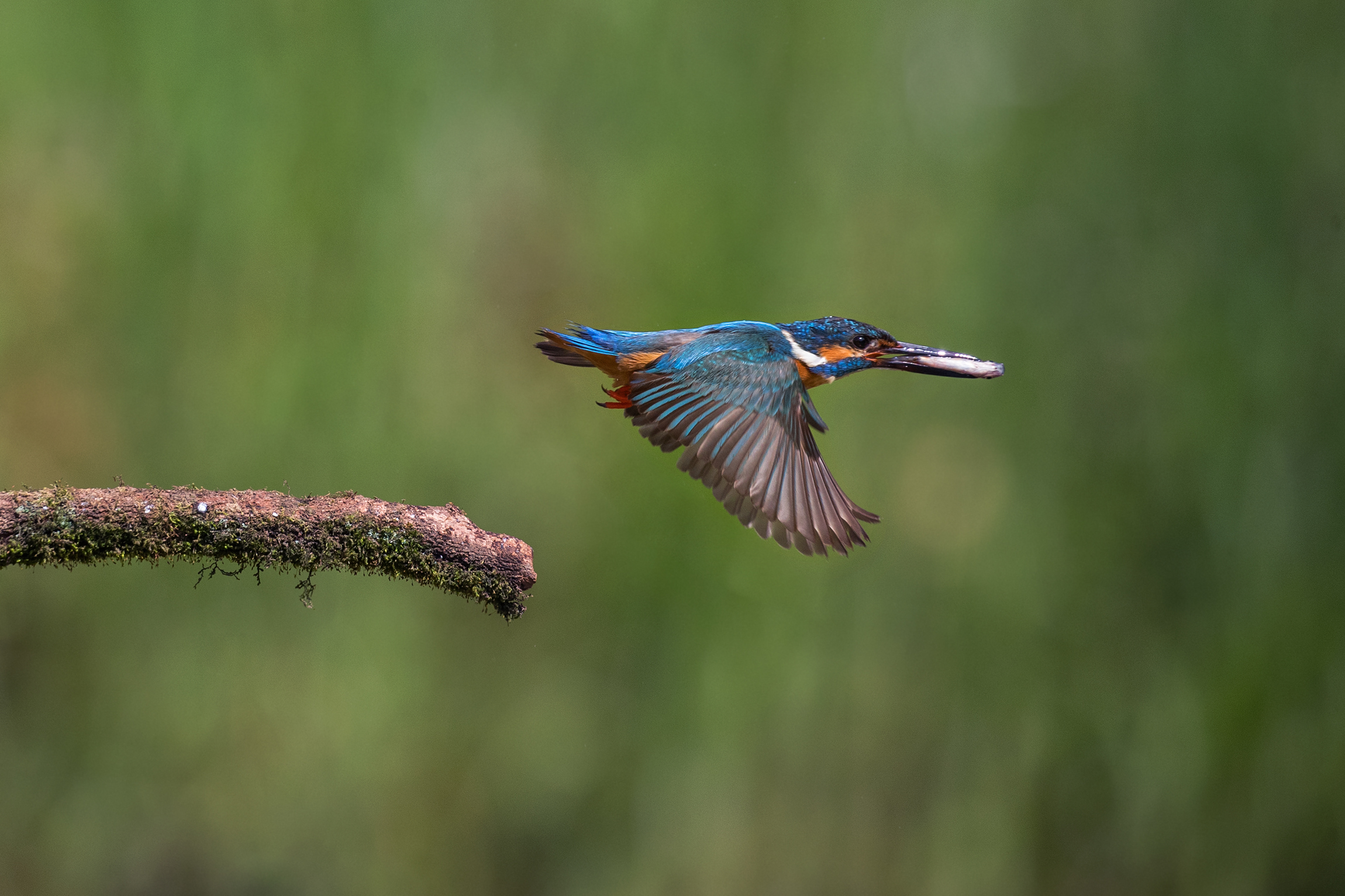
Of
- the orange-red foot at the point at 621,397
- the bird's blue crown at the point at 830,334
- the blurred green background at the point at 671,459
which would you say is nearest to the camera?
the orange-red foot at the point at 621,397

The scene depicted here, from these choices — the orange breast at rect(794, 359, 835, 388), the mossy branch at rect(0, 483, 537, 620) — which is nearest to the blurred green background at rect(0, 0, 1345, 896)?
the orange breast at rect(794, 359, 835, 388)

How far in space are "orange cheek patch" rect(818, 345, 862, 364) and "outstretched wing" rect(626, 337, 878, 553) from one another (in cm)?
10

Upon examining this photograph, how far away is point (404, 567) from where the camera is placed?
121cm

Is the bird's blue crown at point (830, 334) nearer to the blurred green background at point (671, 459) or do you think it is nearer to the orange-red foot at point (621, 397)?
the orange-red foot at point (621, 397)

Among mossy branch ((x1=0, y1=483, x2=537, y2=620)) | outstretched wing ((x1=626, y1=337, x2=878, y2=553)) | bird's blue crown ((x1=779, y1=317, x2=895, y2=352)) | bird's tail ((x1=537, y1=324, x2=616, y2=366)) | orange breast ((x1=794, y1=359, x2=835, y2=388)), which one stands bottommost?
mossy branch ((x1=0, y1=483, x2=537, y2=620))

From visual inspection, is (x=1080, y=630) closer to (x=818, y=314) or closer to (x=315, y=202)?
(x=818, y=314)

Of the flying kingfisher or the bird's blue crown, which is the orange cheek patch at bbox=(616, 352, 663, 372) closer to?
the flying kingfisher

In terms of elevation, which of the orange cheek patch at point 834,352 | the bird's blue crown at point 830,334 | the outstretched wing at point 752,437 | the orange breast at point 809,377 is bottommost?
the outstretched wing at point 752,437

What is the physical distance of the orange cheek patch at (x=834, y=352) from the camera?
1.91 meters

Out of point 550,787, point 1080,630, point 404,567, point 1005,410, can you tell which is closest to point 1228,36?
point 1005,410

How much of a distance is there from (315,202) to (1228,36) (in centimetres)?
235

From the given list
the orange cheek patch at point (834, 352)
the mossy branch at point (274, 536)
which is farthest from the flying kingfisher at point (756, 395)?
the mossy branch at point (274, 536)

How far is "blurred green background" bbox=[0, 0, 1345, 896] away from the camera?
8.22 ft

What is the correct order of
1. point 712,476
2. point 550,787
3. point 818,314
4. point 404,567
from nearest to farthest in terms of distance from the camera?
point 404,567 < point 712,476 < point 550,787 < point 818,314
